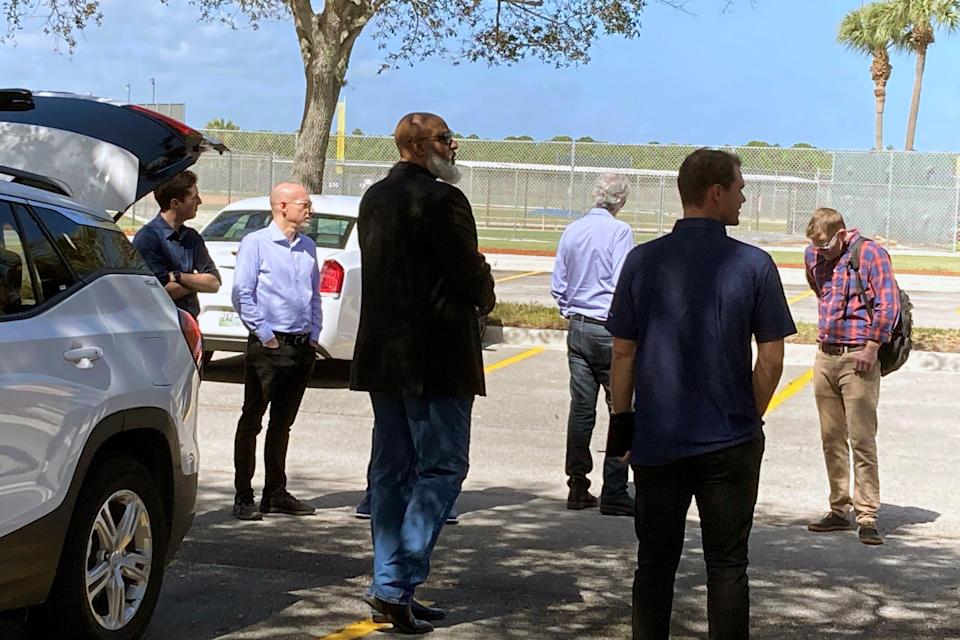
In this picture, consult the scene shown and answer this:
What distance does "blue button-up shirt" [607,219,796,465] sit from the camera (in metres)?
4.50

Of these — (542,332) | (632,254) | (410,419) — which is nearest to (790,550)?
(410,419)

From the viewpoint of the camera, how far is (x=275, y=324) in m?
7.46

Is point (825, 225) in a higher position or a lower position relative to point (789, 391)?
higher

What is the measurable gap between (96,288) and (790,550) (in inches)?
156

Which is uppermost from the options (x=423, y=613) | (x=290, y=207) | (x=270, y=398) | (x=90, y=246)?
(x=290, y=207)

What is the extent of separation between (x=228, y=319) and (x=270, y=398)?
4.32 m

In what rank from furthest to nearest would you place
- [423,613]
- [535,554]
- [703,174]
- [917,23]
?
[917,23], [535,554], [423,613], [703,174]

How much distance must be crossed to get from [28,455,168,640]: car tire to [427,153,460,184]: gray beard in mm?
1630

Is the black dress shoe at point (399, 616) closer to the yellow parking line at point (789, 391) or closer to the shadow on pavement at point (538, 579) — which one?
the shadow on pavement at point (538, 579)

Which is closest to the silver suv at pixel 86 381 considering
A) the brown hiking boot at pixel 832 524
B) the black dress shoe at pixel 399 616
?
the black dress shoe at pixel 399 616

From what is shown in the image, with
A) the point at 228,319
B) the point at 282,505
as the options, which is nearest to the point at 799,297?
the point at 228,319

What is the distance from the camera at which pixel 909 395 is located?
12594 millimetres

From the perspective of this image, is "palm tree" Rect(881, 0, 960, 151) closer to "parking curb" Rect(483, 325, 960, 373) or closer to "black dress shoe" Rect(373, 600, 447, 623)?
"parking curb" Rect(483, 325, 960, 373)

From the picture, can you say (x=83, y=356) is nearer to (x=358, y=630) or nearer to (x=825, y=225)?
(x=358, y=630)
